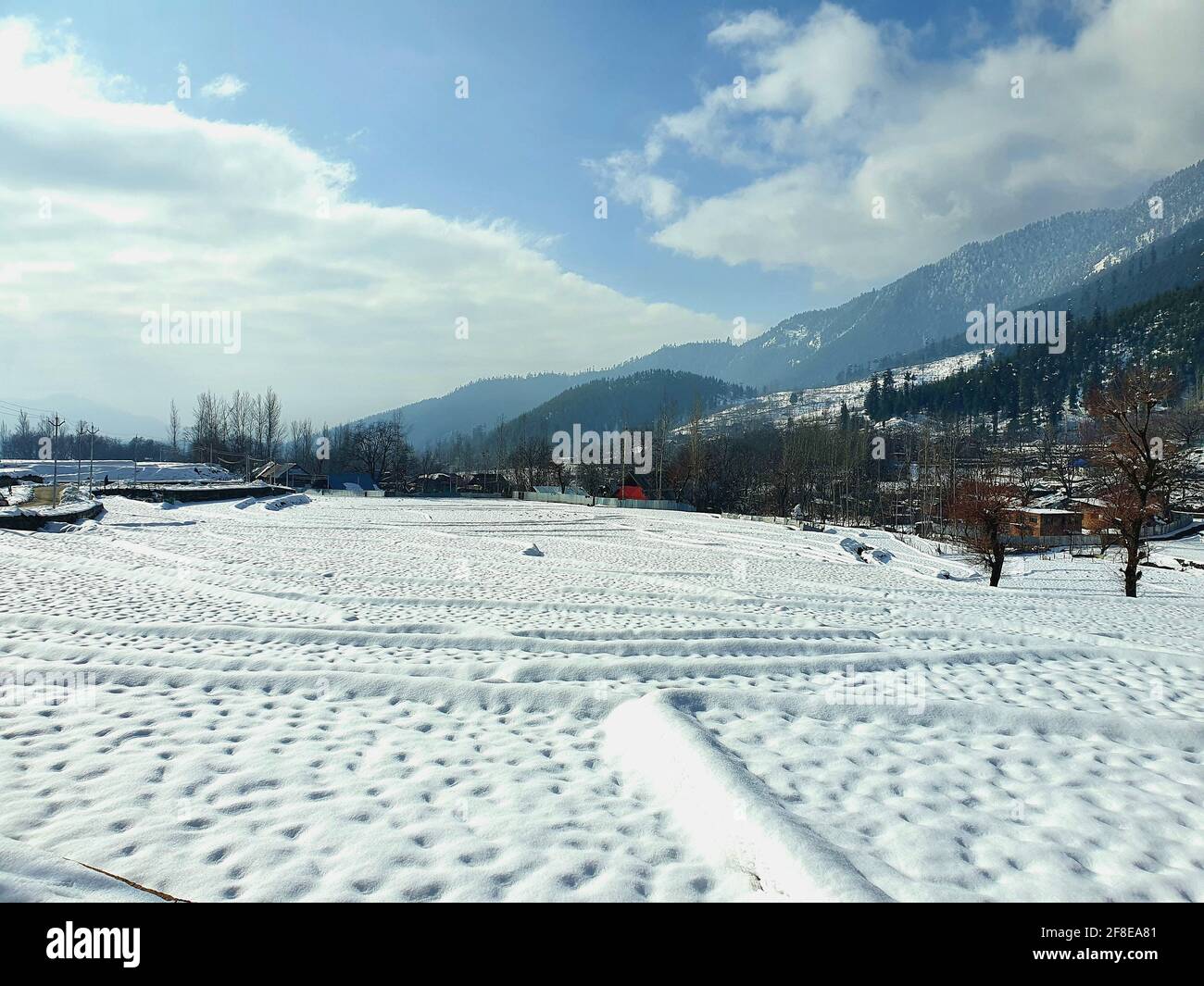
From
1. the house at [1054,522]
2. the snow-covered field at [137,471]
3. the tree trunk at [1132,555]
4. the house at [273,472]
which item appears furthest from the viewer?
the house at [273,472]

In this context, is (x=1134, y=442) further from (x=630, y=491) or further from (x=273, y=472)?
(x=273, y=472)

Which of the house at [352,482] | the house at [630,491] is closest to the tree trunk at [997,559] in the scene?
the house at [630,491]

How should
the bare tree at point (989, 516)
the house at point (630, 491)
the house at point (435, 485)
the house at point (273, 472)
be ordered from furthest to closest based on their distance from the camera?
the house at point (435, 485) → the house at point (273, 472) → the house at point (630, 491) → the bare tree at point (989, 516)

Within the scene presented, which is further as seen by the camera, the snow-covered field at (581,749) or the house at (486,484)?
the house at (486,484)

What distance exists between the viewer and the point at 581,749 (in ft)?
18.4

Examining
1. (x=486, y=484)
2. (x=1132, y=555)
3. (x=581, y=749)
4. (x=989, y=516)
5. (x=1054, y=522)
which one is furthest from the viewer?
(x=486, y=484)

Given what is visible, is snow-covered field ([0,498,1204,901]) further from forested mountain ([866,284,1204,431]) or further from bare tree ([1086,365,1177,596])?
forested mountain ([866,284,1204,431])

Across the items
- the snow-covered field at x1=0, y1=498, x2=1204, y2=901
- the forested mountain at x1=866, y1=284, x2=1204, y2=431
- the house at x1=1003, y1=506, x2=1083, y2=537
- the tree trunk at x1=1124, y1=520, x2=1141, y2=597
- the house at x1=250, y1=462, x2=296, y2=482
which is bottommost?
the house at x1=1003, y1=506, x2=1083, y2=537

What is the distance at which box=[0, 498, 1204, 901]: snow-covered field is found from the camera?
12.0ft

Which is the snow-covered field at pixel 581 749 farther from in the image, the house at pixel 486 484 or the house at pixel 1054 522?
the house at pixel 486 484

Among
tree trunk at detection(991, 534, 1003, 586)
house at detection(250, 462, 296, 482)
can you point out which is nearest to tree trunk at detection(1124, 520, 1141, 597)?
tree trunk at detection(991, 534, 1003, 586)

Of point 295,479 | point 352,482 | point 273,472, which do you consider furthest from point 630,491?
point 295,479

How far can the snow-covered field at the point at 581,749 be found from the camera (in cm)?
365

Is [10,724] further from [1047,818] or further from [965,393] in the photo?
[965,393]
